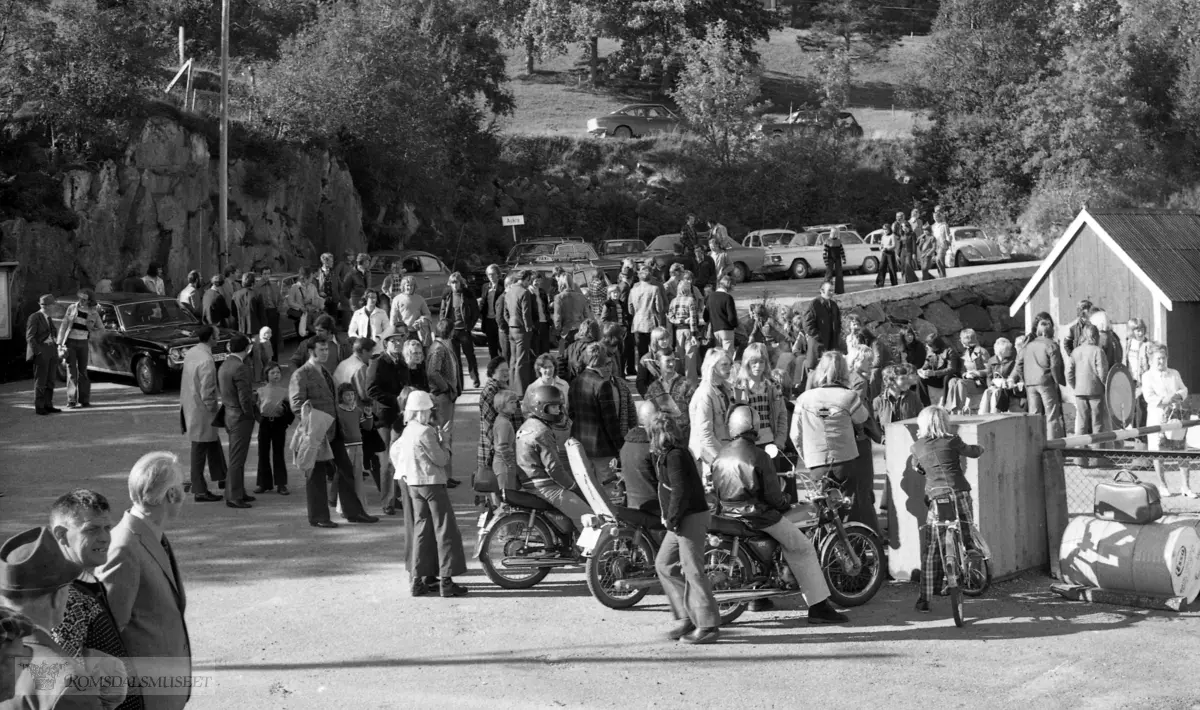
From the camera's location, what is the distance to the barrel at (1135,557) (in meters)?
9.44

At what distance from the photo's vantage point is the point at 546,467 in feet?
33.4

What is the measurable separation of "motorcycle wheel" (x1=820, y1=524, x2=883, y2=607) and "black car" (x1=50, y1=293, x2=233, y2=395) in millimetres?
12539

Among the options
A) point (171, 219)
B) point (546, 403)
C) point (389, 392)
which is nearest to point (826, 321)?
point (389, 392)

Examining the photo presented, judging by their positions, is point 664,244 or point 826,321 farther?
point 664,244

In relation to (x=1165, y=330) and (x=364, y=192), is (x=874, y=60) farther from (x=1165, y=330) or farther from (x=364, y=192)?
(x=1165, y=330)

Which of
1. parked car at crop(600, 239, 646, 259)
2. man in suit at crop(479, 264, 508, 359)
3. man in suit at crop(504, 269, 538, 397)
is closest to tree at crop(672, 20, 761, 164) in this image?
parked car at crop(600, 239, 646, 259)

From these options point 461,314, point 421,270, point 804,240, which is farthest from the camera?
point 804,240

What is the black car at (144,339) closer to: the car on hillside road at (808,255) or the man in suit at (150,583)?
the man in suit at (150,583)

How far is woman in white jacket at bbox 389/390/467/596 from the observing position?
31.9ft

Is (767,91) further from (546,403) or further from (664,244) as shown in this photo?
(546,403)

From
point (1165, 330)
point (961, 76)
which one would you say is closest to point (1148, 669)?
point (1165, 330)

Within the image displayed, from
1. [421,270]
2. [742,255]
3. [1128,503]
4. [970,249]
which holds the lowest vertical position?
[1128,503]

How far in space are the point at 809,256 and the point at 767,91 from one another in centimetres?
3370

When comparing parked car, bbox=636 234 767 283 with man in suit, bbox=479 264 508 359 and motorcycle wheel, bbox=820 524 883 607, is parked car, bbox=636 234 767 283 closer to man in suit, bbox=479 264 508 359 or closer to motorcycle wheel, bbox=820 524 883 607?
man in suit, bbox=479 264 508 359
